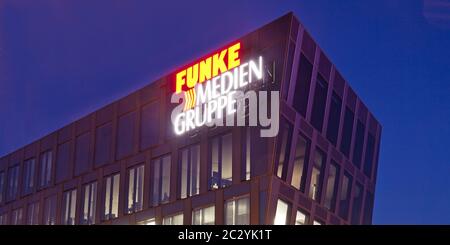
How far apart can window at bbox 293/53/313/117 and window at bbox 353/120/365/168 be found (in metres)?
12.0

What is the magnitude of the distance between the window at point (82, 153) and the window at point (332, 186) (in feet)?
67.1

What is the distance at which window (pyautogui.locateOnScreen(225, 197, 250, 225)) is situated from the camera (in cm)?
3886

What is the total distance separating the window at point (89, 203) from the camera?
2113 inches

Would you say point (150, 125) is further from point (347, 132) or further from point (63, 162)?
point (347, 132)

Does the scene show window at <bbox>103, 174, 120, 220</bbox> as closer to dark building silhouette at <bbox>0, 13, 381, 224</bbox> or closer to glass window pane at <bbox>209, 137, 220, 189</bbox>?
dark building silhouette at <bbox>0, 13, 381, 224</bbox>

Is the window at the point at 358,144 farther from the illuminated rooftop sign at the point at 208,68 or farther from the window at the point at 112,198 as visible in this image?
the window at the point at 112,198

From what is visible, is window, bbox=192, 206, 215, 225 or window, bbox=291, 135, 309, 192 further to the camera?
window, bbox=291, 135, 309, 192

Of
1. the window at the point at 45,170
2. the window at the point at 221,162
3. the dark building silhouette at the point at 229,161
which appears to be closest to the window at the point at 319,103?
the dark building silhouette at the point at 229,161

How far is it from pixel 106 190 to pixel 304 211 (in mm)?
17725

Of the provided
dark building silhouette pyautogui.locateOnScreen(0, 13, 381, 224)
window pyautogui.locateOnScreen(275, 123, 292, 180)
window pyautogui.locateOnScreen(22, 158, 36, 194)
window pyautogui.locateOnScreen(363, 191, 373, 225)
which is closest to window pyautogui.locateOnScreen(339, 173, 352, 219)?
dark building silhouette pyautogui.locateOnScreen(0, 13, 381, 224)

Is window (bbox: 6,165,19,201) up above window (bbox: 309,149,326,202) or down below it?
above

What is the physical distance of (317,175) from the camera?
4547 cm
